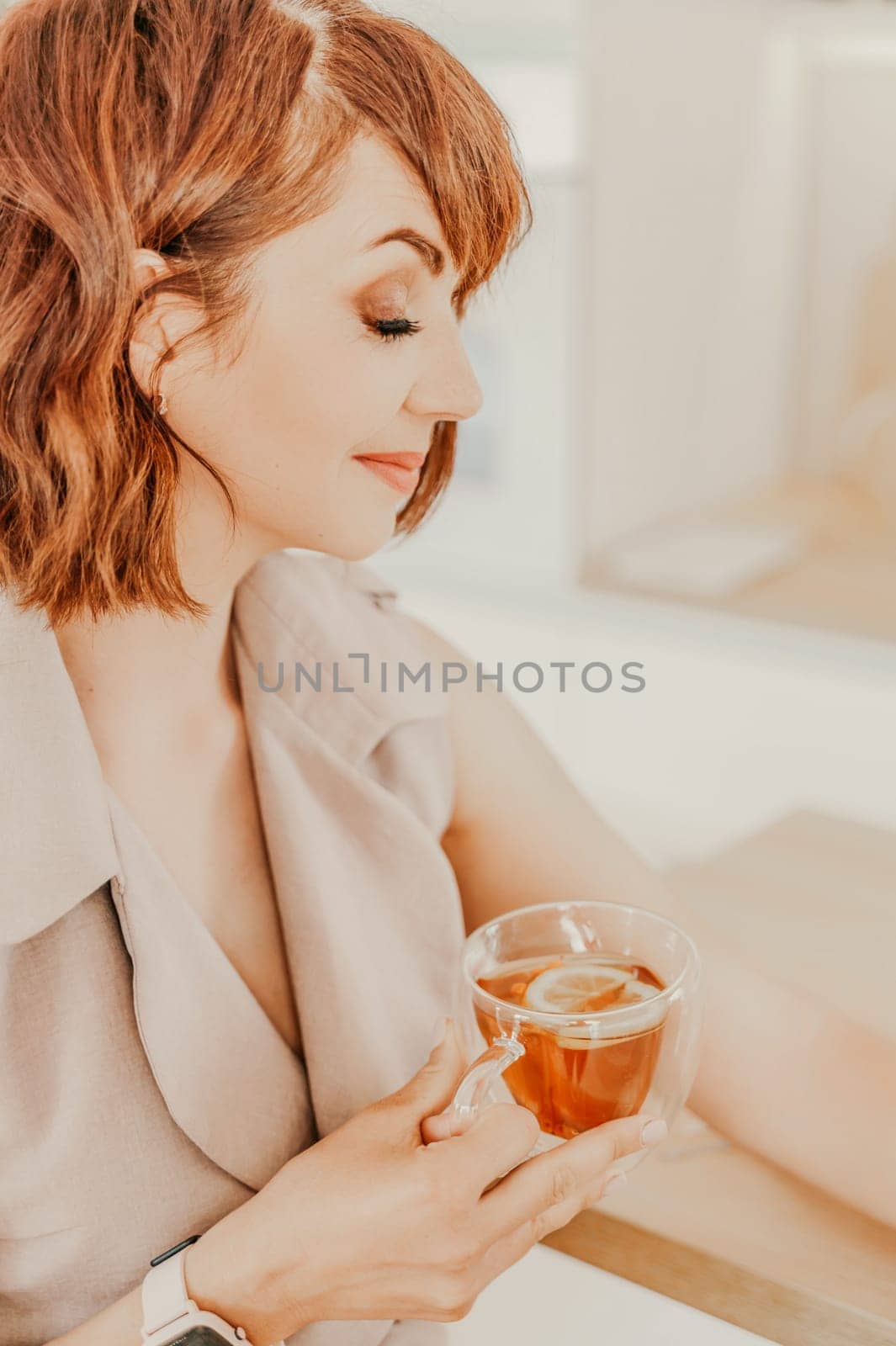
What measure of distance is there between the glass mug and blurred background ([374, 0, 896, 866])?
60.6 inches

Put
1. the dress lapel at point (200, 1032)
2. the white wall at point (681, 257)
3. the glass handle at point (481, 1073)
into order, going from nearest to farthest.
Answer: the glass handle at point (481, 1073) → the dress lapel at point (200, 1032) → the white wall at point (681, 257)

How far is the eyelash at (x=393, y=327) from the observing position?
26.8 inches

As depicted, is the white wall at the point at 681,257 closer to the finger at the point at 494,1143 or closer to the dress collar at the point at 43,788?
the dress collar at the point at 43,788

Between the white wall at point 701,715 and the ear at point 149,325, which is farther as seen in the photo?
the white wall at point 701,715

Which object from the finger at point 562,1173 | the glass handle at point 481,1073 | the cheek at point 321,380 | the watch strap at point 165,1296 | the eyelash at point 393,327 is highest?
the eyelash at point 393,327

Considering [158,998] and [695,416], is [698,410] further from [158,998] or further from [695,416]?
[158,998]

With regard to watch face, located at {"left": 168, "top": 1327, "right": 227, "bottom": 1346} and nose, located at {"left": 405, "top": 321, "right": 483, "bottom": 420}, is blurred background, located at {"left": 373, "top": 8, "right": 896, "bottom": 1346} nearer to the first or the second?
nose, located at {"left": 405, "top": 321, "right": 483, "bottom": 420}

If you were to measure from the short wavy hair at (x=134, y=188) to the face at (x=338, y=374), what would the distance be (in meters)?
0.01

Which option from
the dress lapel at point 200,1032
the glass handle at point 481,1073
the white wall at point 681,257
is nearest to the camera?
the glass handle at point 481,1073

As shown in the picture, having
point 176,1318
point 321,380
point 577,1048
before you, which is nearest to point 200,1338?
point 176,1318

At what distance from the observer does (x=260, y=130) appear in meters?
0.63

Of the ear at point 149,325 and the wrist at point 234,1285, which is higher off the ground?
the ear at point 149,325

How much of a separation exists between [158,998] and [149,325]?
341 mm

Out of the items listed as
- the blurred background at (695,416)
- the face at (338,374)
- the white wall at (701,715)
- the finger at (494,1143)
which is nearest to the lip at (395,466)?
the face at (338,374)
